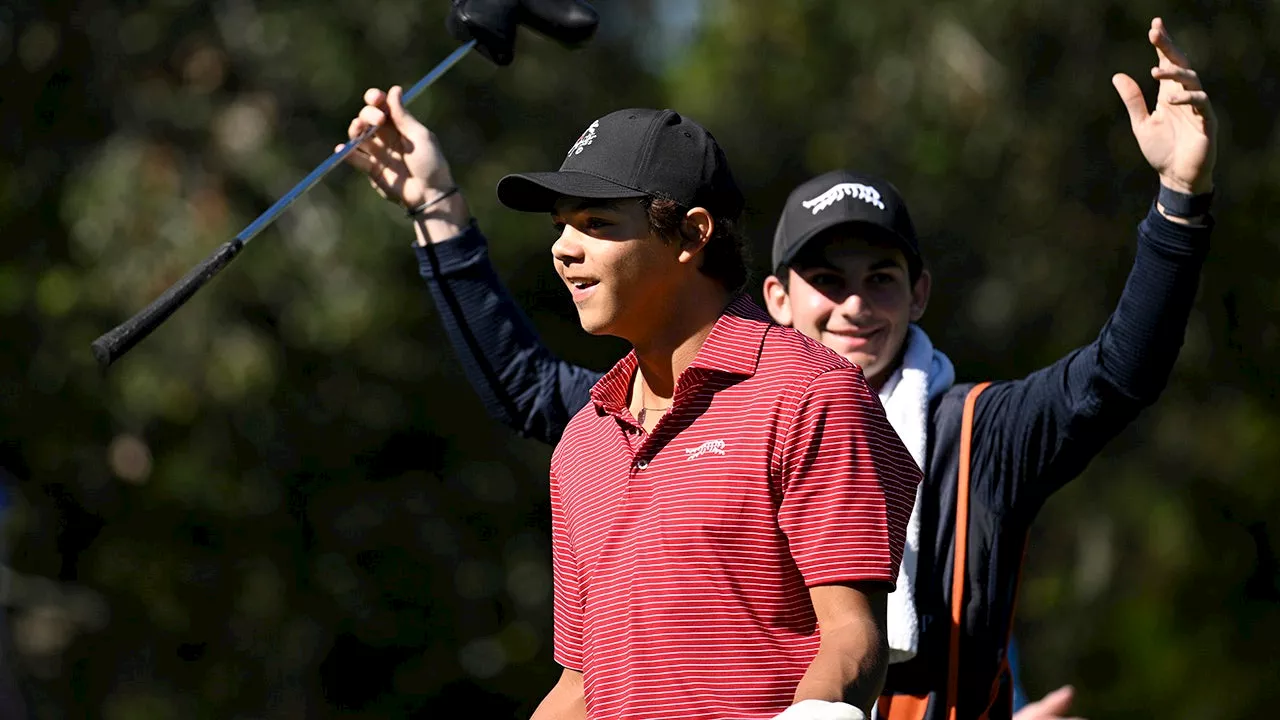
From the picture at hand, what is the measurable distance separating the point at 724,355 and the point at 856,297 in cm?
102

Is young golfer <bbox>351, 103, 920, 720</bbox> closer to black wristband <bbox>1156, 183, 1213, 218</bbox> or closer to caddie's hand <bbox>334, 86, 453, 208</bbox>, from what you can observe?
black wristband <bbox>1156, 183, 1213, 218</bbox>

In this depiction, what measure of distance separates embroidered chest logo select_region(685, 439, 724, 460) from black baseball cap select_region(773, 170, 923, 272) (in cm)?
117

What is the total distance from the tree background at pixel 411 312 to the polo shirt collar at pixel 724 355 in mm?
7575

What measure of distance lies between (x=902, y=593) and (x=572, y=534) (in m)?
0.83

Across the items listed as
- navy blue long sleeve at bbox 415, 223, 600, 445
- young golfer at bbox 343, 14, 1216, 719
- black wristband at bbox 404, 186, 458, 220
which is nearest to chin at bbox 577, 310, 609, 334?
young golfer at bbox 343, 14, 1216, 719

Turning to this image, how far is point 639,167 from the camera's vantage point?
3293mm

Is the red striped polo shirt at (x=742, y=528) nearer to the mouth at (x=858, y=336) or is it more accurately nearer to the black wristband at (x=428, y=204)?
the mouth at (x=858, y=336)

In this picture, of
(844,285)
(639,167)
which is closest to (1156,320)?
(844,285)

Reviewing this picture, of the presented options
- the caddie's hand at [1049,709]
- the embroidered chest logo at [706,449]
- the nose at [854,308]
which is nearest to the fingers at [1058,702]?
the caddie's hand at [1049,709]

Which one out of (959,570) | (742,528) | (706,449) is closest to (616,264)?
(706,449)

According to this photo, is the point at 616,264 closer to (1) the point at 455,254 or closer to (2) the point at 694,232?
(2) the point at 694,232

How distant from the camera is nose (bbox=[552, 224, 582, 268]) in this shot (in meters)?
3.30

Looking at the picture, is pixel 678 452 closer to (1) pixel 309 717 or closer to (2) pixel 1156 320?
(2) pixel 1156 320

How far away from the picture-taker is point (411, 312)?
1166 cm
